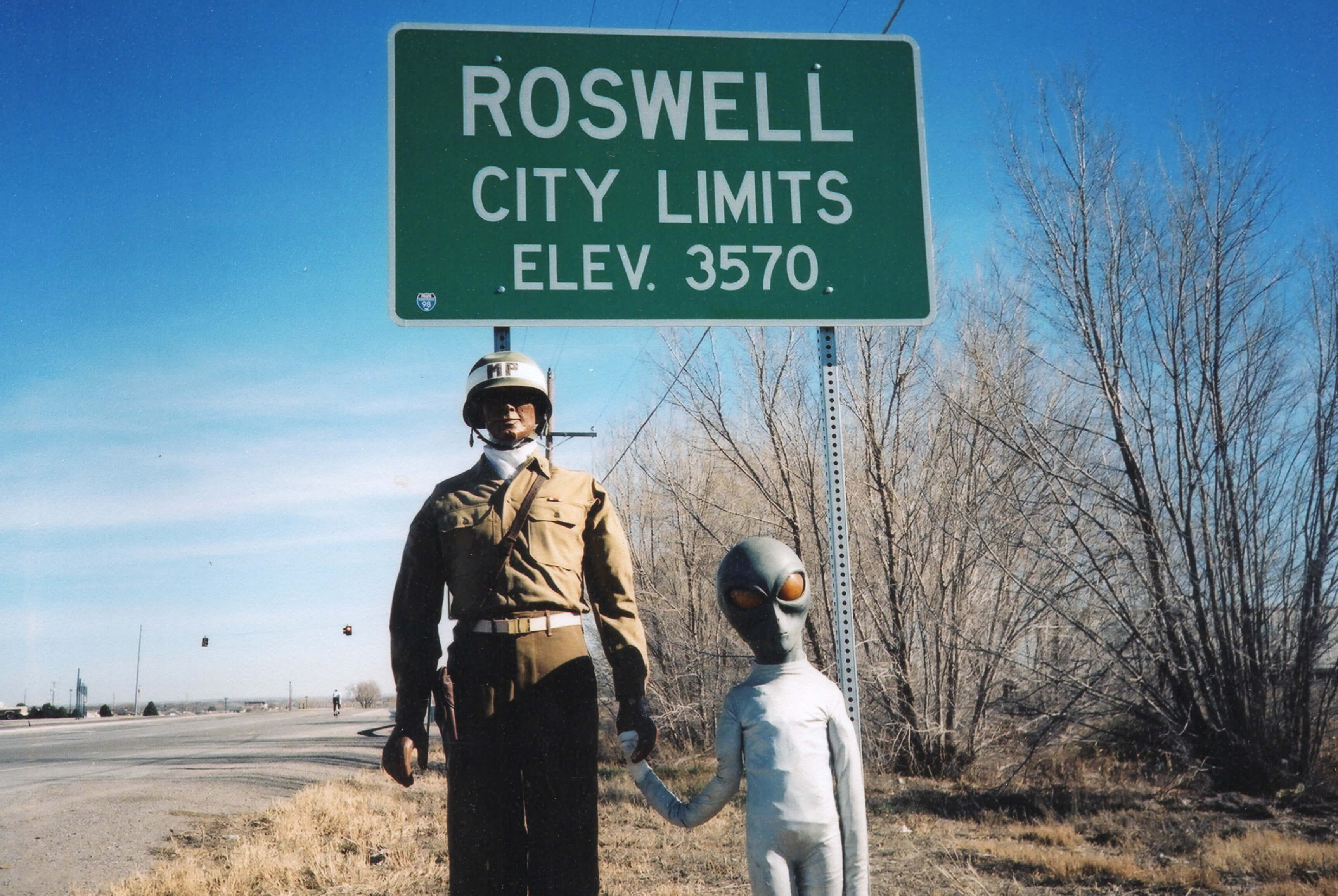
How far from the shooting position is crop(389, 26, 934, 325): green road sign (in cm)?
289

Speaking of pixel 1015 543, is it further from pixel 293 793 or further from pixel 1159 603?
pixel 293 793

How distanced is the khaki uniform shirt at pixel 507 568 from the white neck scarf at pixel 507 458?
17mm

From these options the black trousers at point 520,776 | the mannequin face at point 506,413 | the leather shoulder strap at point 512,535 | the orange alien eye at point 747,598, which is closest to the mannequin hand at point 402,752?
the black trousers at point 520,776

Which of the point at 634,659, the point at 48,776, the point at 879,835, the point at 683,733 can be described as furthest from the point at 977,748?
the point at 48,776

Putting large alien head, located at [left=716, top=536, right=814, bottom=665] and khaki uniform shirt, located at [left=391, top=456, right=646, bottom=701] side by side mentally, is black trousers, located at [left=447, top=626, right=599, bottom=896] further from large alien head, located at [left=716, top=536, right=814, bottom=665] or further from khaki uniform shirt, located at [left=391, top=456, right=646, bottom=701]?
large alien head, located at [left=716, top=536, right=814, bottom=665]

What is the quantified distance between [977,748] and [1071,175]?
6.30 m

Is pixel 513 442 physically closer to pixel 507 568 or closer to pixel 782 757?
pixel 507 568

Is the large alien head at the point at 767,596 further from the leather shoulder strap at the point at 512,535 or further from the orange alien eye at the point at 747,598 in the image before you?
the leather shoulder strap at the point at 512,535

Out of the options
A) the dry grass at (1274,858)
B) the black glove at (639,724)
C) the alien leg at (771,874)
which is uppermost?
the black glove at (639,724)

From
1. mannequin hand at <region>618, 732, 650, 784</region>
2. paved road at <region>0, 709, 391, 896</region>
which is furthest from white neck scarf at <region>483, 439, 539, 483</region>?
paved road at <region>0, 709, 391, 896</region>

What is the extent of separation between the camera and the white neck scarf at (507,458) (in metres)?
2.96

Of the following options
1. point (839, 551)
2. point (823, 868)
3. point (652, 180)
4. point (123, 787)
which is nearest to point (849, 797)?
point (823, 868)

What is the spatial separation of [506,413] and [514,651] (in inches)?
27.9

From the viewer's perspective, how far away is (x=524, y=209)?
9.60 feet
